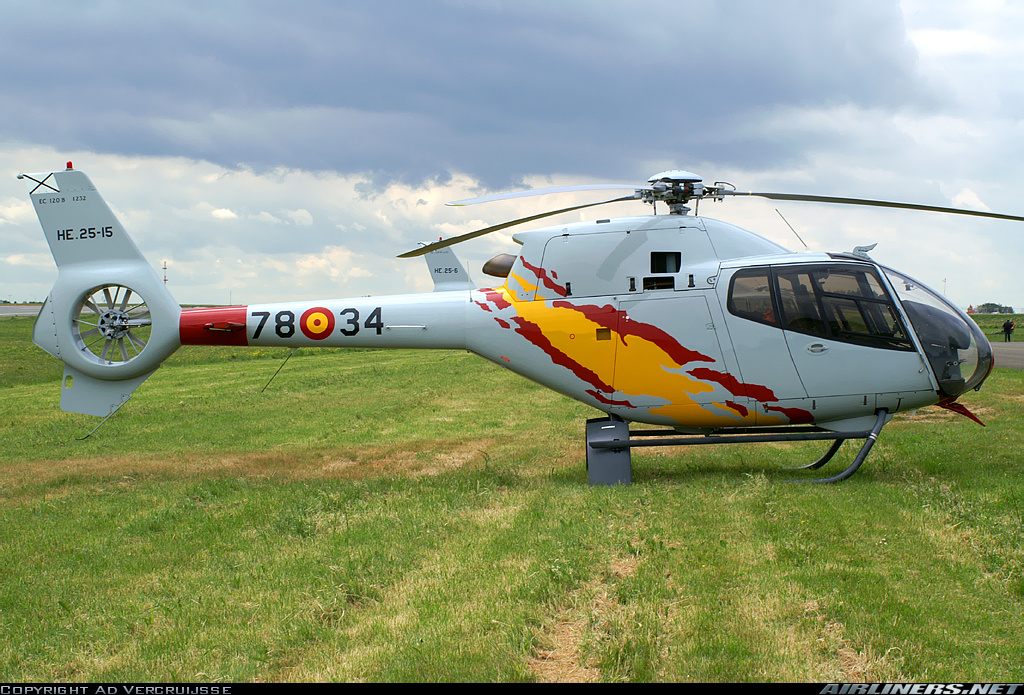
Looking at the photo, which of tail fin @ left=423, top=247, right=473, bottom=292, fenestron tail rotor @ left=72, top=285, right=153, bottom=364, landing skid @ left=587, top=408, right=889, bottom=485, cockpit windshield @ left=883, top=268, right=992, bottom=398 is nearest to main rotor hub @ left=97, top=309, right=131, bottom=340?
fenestron tail rotor @ left=72, top=285, right=153, bottom=364

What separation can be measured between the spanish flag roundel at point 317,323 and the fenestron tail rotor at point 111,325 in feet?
8.24

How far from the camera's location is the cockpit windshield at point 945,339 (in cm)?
933

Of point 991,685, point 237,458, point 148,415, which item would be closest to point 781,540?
point 991,685

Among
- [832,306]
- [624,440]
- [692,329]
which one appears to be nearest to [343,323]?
[624,440]

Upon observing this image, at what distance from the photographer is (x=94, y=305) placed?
11438 mm

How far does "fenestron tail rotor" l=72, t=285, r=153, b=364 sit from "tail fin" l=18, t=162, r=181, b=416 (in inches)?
0.5

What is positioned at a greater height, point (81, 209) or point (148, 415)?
point (81, 209)

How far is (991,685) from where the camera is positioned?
4.20 m

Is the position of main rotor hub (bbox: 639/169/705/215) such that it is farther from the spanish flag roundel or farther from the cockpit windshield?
the spanish flag roundel

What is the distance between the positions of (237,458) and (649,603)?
9.54 metres

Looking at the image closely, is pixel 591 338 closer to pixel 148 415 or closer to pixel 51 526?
pixel 51 526

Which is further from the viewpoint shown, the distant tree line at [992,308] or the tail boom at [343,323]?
the distant tree line at [992,308]

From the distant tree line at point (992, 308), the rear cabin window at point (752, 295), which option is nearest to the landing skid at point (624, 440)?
the rear cabin window at point (752, 295)

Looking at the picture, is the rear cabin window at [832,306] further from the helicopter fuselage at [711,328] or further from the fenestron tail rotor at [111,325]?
the fenestron tail rotor at [111,325]
